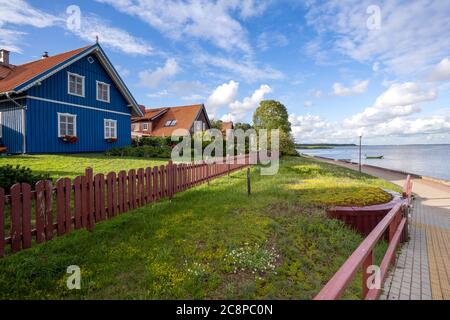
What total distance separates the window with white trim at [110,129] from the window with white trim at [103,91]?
1.70 m

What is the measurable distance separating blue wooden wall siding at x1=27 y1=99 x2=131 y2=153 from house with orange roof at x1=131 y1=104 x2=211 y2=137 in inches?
534

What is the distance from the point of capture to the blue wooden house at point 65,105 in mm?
15664

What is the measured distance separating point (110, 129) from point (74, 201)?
1798 centimetres

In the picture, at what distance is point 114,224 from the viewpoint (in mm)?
5578

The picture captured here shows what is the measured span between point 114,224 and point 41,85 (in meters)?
14.9

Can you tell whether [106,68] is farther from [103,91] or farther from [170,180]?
[170,180]

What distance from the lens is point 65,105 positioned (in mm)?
17594

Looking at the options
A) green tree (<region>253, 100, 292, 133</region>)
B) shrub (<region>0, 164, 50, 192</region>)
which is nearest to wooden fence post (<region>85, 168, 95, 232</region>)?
shrub (<region>0, 164, 50, 192</region>)

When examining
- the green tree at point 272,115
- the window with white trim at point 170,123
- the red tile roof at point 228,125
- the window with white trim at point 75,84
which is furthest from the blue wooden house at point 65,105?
the red tile roof at point 228,125

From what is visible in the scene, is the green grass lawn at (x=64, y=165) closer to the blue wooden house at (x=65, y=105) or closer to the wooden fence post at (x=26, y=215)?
the blue wooden house at (x=65, y=105)

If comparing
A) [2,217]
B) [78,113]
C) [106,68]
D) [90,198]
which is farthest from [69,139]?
[2,217]

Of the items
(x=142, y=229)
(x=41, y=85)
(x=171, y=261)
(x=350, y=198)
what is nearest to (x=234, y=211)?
(x=142, y=229)

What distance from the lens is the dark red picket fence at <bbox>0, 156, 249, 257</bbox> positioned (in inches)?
152
